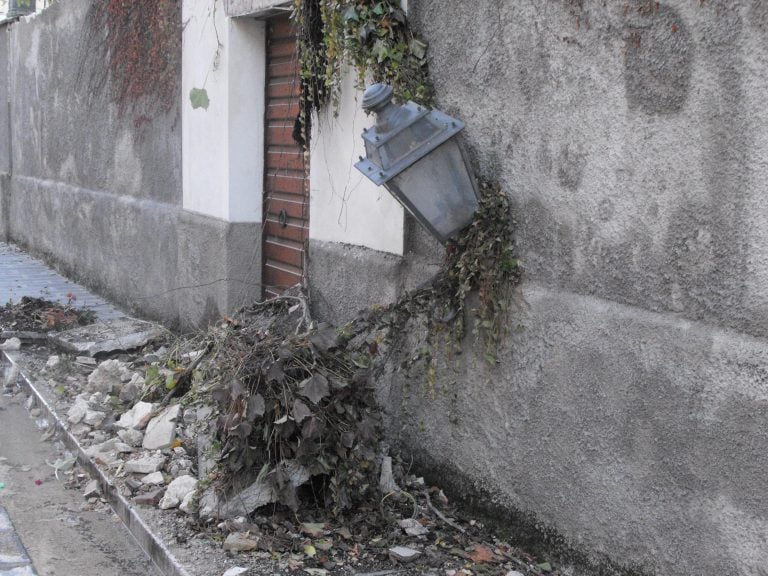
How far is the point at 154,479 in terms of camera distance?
4.34 m

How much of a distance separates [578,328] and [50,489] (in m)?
2.97

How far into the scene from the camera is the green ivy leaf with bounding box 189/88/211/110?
640 cm

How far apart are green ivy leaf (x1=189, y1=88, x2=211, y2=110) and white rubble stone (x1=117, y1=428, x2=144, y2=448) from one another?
2615 millimetres

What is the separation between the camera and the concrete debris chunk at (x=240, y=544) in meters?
3.59

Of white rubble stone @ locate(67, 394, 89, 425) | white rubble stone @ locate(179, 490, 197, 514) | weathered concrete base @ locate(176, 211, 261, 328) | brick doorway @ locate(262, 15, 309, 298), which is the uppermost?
brick doorway @ locate(262, 15, 309, 298)

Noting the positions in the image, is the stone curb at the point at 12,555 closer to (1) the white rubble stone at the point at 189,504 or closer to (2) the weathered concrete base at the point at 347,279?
(1) the white rubble stone at the point at 189,504

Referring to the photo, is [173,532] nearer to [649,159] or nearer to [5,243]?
[649,159]

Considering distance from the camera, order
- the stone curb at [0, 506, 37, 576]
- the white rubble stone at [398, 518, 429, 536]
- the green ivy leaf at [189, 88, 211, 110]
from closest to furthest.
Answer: the stone curb at [0, 506, 37, 576]
the white rubble stone at [398, 518, 429, 536]
the green ivy leaf at [189, 88, 211, 110]

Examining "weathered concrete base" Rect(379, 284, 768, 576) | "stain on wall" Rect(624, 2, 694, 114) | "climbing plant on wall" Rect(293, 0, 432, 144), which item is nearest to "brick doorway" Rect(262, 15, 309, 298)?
"climbing plant on wall" Rect(293, 0, 432, 144)

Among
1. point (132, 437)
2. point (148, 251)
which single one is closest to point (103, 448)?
point (132, 437)

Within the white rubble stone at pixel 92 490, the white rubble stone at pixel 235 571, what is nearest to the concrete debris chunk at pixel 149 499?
the white rubble stone at pixel 92 490

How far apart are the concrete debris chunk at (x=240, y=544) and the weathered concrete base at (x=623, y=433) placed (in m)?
0.98

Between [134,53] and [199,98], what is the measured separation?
5.84 feet

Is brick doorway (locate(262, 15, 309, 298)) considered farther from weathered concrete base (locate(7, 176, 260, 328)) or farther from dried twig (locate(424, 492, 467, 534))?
dried twig (locate(424, 492, 467, 534))
